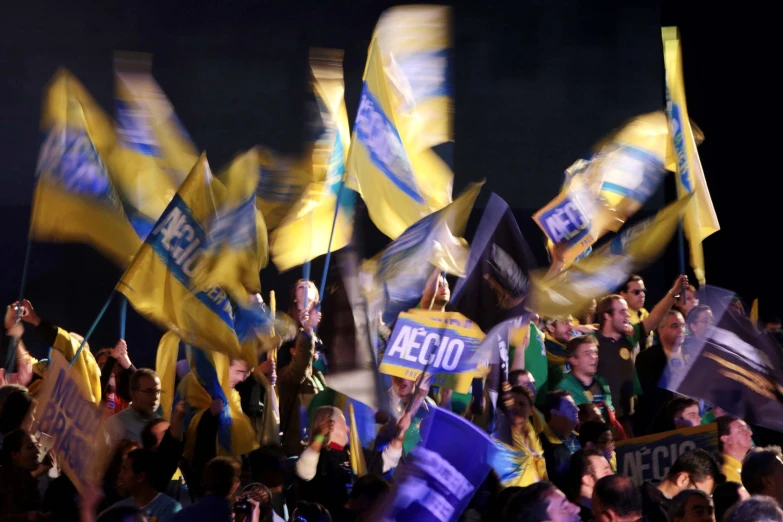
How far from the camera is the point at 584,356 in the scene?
702 centimetres

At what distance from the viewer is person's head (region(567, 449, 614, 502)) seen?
5.11 meters

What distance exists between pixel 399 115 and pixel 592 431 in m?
2.61

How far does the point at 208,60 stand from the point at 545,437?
7.10m

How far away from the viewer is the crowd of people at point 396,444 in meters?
4.59

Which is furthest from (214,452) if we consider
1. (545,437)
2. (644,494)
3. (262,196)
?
(262,196)

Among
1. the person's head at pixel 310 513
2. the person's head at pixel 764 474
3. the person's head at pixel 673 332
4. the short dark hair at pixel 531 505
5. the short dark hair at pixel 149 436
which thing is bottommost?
the person's head at pixel 673 332

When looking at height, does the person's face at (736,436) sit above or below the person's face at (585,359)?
above

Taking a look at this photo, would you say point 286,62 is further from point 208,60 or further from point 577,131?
point 577,131

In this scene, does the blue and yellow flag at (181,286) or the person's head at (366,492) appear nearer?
the person's head at (366,492)

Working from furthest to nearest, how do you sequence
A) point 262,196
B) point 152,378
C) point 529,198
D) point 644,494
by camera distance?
point 529,198 < point 262,196 < point 152,378 < point 644,494

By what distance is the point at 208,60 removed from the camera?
12.2 metres

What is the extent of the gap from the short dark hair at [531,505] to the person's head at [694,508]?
73 cm

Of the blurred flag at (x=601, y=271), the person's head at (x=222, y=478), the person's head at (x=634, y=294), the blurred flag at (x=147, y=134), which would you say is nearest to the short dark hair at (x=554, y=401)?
the blurred flag at (x=601, y=271)

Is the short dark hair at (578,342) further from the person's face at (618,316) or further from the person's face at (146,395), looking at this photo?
the person's face at (146,395)
